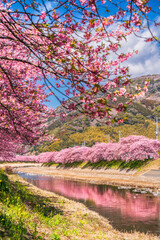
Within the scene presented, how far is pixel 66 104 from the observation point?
5.96 metres

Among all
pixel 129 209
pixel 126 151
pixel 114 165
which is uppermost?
pixel 126 151

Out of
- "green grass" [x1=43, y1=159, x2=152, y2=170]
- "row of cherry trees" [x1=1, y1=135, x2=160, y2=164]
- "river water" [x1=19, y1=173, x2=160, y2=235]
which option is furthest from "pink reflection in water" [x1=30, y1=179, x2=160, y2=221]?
"row of cherry trees" [x1=1, y1=135, x2=160, y2=164]

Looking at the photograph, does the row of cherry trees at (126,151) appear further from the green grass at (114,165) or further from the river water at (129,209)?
the river water at (129,209)

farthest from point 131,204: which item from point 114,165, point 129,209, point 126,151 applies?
point 114,165

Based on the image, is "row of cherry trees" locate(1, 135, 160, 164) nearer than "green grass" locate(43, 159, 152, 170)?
Yes

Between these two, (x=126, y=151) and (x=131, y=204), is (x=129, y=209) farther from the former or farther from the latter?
(x=126, y=151)

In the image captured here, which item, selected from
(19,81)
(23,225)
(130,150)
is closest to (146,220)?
(23,225)

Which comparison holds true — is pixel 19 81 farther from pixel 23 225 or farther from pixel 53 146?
pixel 53 146

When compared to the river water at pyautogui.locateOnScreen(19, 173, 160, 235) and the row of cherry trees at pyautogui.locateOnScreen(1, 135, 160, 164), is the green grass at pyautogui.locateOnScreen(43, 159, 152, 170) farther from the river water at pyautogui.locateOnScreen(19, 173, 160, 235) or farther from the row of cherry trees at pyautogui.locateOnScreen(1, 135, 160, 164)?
the river water at pyautogui.locateOnScreen(19, 173, 160, 235)

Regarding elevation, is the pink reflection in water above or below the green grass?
below

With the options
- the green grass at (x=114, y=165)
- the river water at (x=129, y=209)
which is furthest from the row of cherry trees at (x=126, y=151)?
the river water at (x=129, y=209)

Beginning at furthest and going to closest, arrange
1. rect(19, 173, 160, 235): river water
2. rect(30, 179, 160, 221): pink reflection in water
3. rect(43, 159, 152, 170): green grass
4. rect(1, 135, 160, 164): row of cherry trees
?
rect(43, 159, 152, 170): green grass → rect(1, 135, 160, 164): row of cherry trees → rect(30, 179, 160, 221): pink reflection in water → rect(19, 173, 160, 235): river water

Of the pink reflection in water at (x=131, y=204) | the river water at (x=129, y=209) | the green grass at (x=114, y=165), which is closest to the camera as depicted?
the river water at (x=129, y=209)

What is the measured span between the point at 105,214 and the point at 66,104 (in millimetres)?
11514
